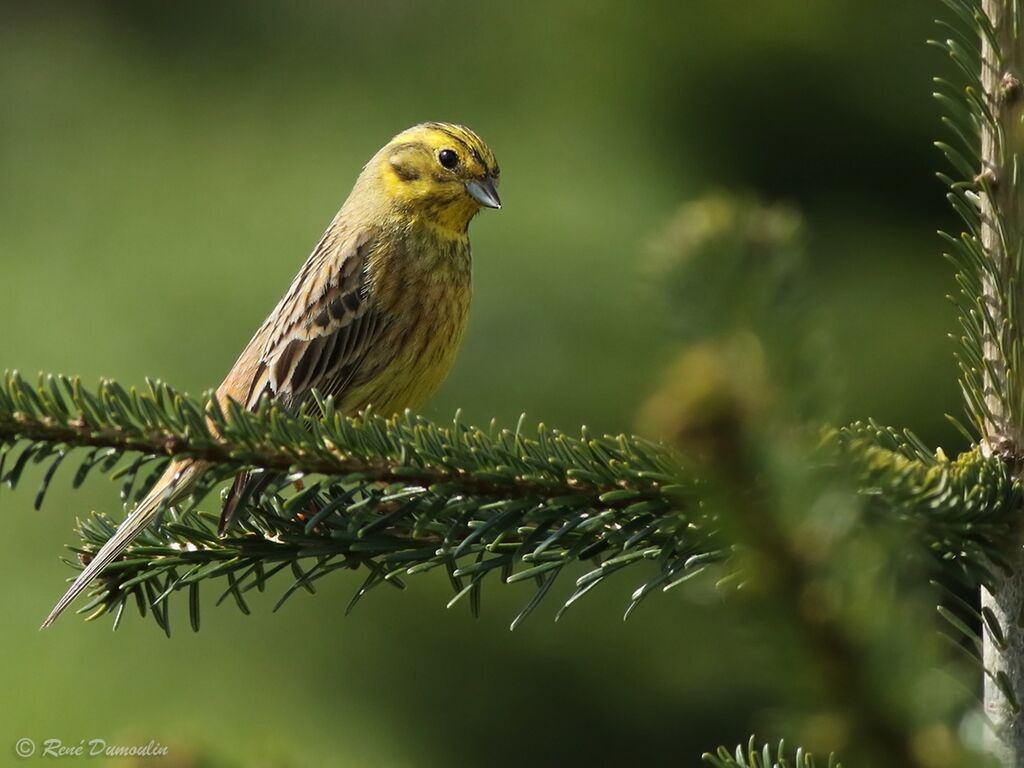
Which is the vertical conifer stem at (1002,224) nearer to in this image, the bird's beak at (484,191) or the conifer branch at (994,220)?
the conifer branch at (994,220)

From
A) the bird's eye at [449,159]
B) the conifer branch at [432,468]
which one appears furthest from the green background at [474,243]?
the conifer branch at [432,468]

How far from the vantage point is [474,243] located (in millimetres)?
6430

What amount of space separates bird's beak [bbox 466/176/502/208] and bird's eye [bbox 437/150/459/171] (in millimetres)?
84

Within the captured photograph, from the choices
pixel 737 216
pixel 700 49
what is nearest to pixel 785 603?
pixel 737 216

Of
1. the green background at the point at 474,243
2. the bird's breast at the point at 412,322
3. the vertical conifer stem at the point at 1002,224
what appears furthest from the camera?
the green background at the point at 474,243

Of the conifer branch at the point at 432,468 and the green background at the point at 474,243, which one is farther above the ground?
the green background at the point at 474,243

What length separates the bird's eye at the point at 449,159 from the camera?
4727 mm

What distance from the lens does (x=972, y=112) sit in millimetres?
2062

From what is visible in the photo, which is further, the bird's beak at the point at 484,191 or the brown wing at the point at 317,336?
the bird's beak at the point at 484,191

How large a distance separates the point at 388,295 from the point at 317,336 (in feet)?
0.91

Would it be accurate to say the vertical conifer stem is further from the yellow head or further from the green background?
the green background

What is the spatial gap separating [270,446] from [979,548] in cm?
99

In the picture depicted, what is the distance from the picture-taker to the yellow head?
4711 millimetres

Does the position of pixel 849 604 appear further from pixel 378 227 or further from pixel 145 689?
pixel 145 689
